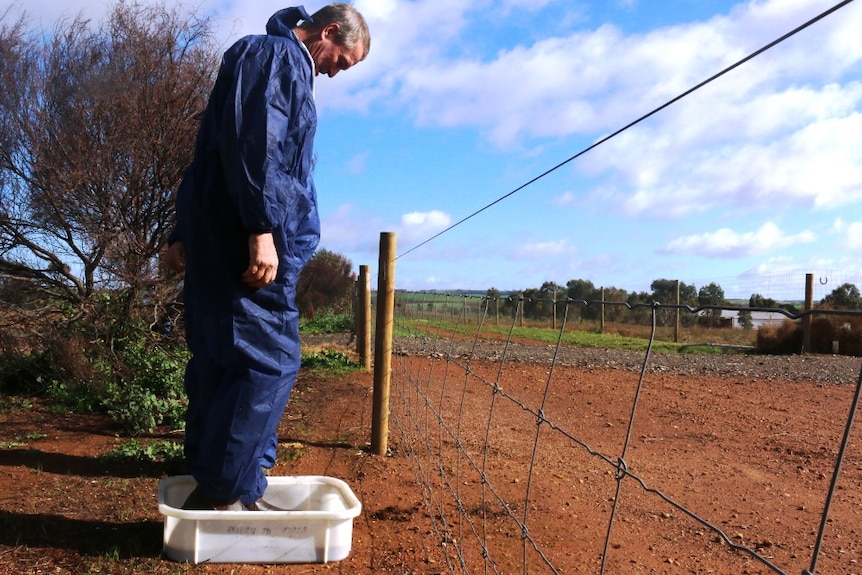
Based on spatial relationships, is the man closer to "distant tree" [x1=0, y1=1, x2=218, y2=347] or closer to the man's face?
the man's face

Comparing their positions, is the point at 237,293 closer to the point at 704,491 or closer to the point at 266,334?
the point at 266,334

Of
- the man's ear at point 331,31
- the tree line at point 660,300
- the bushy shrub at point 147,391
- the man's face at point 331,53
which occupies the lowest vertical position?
the bushy shrub at point 147,391

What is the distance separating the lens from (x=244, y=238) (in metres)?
2.63

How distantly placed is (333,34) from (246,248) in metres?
0.93

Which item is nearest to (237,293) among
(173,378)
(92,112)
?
(173,378)

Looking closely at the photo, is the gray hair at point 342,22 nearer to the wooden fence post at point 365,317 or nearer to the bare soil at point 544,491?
the bare soil at point 544,491

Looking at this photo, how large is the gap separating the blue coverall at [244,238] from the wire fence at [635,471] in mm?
796

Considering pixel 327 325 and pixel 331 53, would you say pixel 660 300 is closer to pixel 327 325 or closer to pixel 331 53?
pixel 331 53

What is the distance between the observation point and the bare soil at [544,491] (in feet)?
9.55

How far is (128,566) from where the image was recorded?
8.61ft

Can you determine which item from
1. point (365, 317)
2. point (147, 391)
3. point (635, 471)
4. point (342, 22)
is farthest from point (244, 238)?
point (365, 317)

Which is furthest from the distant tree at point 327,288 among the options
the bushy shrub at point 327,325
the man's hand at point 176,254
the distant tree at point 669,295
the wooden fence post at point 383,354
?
the man's hand at point 176,254

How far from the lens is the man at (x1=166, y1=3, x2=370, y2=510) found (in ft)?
8.06

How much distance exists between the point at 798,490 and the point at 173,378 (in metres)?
4.17
